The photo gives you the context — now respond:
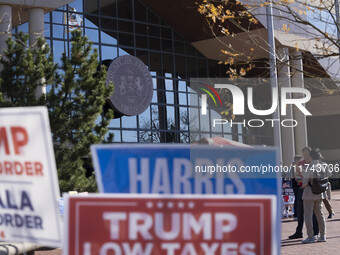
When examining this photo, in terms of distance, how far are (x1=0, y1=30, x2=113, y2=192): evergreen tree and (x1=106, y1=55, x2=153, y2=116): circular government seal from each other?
11.6 m

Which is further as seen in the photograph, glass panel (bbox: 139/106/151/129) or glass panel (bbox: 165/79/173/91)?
glass panel (bbox: 165/79/173/91)

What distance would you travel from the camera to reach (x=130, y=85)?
90.4 feet

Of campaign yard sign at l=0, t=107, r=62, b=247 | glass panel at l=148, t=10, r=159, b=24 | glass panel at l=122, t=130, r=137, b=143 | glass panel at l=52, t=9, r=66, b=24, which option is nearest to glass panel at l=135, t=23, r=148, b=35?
glass panel at l=148, t=10, r=159, b=24

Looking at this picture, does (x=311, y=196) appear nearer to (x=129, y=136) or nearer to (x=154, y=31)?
(x=129, y=136)

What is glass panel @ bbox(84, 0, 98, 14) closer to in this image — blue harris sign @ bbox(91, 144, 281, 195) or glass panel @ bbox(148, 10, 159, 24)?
glass panel @ bbox(148, 10, 159, 24)

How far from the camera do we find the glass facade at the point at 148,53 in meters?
27.2

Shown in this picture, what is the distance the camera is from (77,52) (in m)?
14.4

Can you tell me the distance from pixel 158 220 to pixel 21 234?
803mm

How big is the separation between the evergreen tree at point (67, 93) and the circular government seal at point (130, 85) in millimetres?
11585

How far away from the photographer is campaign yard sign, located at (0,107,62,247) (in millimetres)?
2990

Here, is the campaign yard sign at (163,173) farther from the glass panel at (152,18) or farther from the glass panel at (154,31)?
the glass panel at (152,18)

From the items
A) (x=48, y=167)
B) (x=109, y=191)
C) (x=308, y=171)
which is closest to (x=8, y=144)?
(x=48, y=167)

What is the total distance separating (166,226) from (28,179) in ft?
2.51

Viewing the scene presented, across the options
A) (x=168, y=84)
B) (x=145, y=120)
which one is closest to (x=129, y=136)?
(x=145, y=120)
